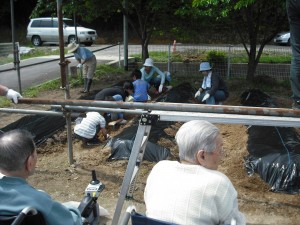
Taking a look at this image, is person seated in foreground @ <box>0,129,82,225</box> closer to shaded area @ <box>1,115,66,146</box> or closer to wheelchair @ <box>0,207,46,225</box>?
wheelchair @ <box>0,207,46,225</box>

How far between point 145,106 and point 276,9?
7.04 m

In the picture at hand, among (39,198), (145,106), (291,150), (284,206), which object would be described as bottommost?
(284,206)

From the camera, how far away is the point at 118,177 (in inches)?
162

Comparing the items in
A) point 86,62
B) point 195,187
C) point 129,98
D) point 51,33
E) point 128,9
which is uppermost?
point 128,9

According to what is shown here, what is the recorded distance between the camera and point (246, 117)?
7.09ft

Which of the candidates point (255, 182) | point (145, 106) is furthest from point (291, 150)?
point (145, 106)

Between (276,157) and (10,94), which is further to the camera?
(276,157)

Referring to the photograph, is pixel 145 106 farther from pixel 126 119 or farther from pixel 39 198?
pixel 126 119

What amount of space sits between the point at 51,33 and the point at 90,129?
18.7 metres

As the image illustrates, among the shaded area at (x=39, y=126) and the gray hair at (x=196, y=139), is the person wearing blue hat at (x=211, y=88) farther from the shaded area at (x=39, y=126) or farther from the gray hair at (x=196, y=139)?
the gray hair at (x=196, y=139)

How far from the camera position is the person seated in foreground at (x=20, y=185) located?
167 centimetres

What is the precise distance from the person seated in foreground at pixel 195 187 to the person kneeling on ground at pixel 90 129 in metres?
3.16

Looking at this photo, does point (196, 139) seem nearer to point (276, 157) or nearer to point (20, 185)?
point (20, 185)

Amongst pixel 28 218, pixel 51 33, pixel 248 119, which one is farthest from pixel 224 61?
pixel 51 33
